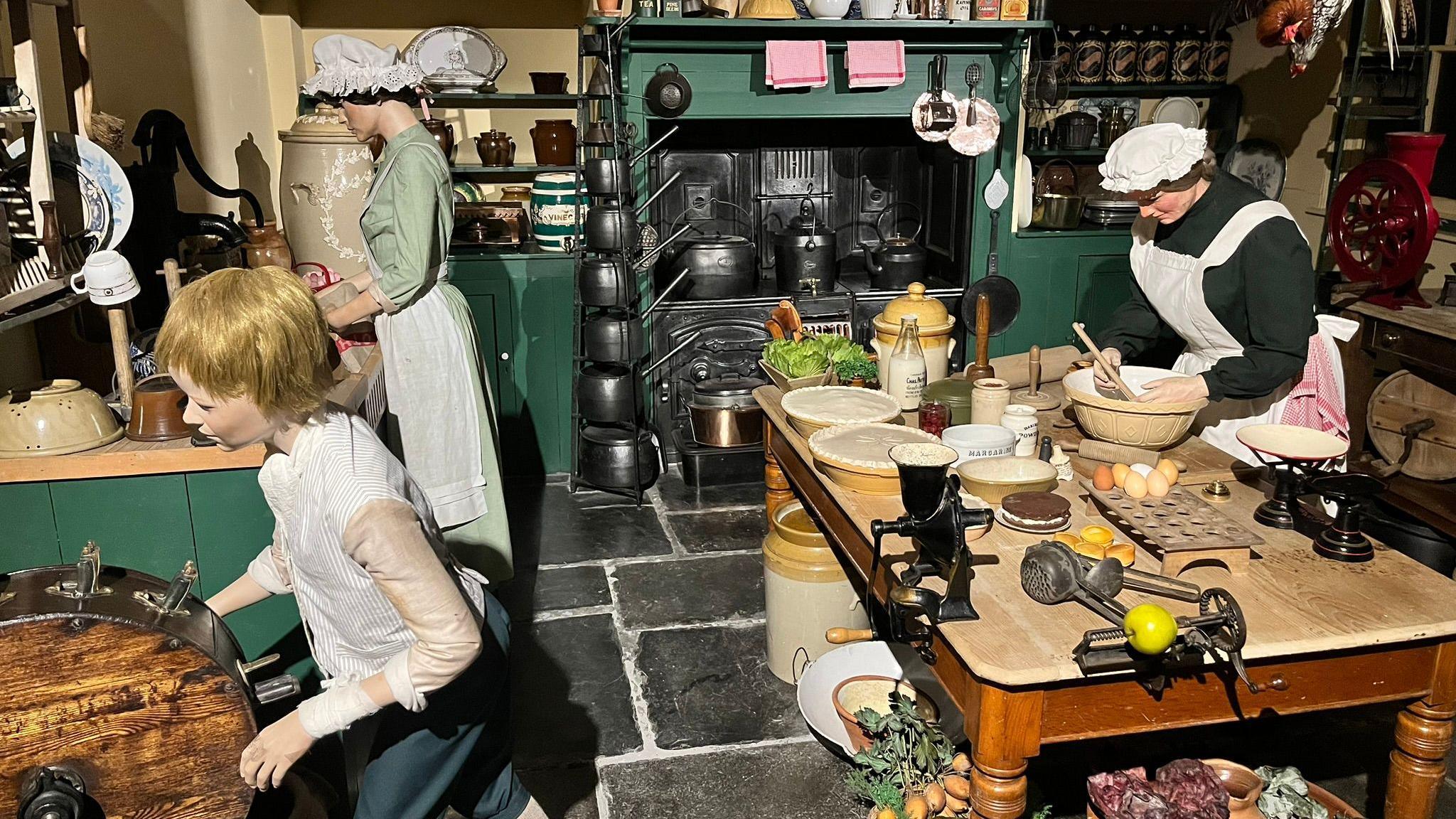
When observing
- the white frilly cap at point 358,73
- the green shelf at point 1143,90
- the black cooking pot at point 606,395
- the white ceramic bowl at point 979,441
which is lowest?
the black cooking pot at point 606,395

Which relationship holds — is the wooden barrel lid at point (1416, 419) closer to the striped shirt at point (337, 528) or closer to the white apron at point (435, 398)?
the white apron at point (435, 398)

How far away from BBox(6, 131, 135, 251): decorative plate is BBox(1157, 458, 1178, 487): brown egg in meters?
2.82

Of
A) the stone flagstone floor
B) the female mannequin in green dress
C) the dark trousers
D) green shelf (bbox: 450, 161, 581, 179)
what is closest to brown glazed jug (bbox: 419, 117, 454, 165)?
green shelf (bbox: 450, 161, 581, 179)

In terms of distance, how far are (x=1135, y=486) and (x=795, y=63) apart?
10.9ft

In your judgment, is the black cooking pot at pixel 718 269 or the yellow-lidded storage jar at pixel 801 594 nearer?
the yellow-lidded storage jar at pixel 801 594

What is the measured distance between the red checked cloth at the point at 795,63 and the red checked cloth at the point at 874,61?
6.0 inches

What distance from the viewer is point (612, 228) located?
4.89 meters

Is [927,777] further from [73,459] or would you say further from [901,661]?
[73,459]

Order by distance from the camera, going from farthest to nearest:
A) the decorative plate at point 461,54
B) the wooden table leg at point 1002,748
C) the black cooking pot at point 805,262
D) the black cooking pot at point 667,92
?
the decorative plate at point 461,54 < the black cooking pot at point 805,262 < the black cooking pot at point 667,92 < the wooden table leg at point 1002,748

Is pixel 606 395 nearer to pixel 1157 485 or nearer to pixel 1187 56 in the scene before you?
pixel 1157 485

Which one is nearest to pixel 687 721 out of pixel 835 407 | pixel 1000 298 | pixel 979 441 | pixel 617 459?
pixel 835 407

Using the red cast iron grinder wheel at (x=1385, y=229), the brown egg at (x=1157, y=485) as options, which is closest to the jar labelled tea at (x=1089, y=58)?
the red cast iron grinder wheel at (x=1385, y=229)

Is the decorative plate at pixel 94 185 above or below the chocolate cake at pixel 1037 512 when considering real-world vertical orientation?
above

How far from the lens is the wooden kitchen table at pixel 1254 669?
192 cm
